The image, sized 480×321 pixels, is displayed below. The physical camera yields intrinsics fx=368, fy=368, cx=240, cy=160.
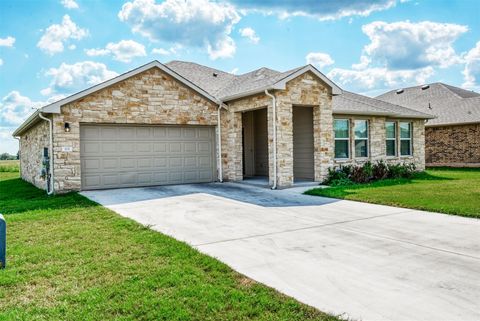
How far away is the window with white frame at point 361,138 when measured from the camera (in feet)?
A: 49.9

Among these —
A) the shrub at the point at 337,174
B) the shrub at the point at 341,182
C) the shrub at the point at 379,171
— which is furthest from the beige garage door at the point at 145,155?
the shrub at the point at 379,171

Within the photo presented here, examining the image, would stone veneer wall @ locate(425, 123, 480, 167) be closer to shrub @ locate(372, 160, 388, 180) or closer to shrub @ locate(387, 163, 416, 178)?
shrub @ locate(387, 163, 416, 178)

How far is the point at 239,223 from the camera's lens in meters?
7.01

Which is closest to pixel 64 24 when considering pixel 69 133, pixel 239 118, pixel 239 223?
pixel 69 133

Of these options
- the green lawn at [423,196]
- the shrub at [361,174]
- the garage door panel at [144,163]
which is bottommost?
the green lawn at [423,196]

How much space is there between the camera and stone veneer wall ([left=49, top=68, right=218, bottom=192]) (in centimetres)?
1155

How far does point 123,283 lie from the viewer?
3984 millimetres

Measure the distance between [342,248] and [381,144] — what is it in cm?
1188

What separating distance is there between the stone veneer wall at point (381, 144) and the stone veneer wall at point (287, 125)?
1406 mm

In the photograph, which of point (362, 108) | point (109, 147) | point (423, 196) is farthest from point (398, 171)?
point (109, 147)

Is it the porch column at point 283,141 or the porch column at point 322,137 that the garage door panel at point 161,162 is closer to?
the porch column at point 283,141

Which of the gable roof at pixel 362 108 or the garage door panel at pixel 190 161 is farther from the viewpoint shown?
the gable roof at pixel 362 108

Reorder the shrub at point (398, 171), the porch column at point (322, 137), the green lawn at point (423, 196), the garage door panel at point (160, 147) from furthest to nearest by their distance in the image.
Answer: the shrub at point (398, 171) < the garage door panel at point (160, 147) < the porch column at point (322, 137) < the green lawn at point (423, 196)

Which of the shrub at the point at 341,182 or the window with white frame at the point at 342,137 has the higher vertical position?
the window with white frame at the point at 342,137
